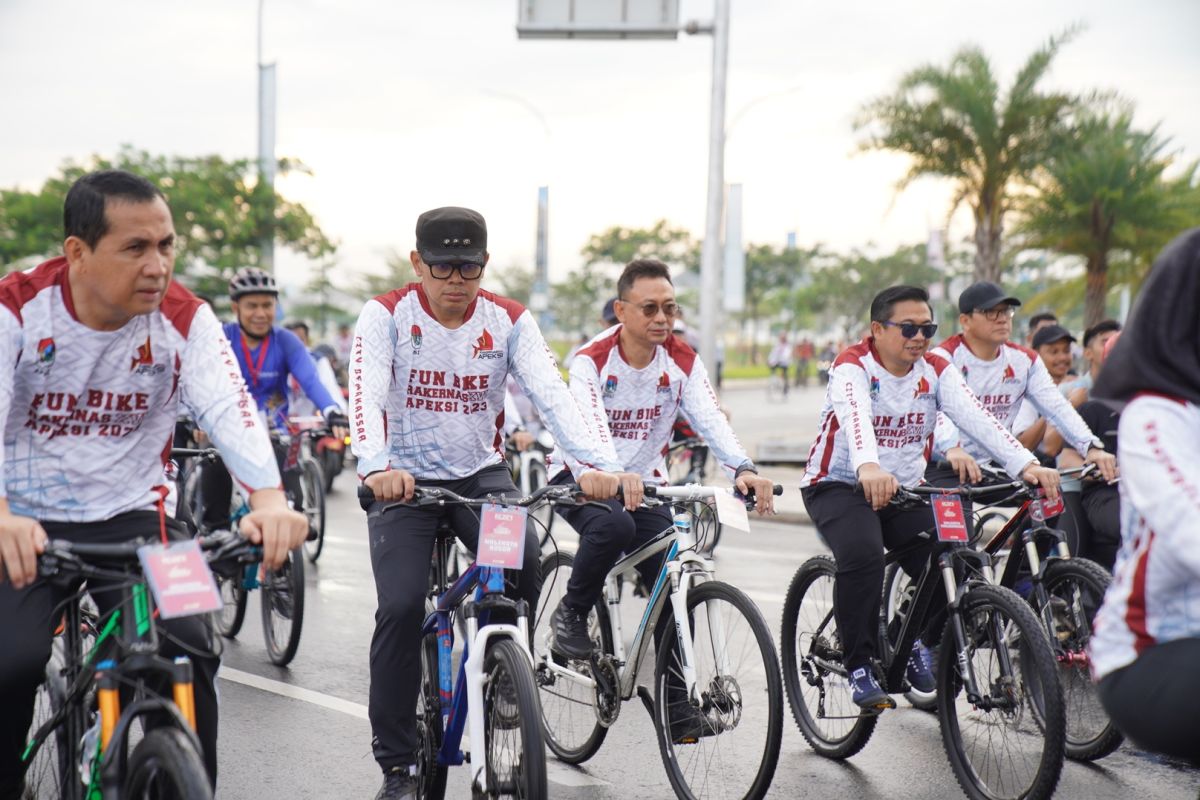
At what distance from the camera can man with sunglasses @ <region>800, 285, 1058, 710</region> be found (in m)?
4.85

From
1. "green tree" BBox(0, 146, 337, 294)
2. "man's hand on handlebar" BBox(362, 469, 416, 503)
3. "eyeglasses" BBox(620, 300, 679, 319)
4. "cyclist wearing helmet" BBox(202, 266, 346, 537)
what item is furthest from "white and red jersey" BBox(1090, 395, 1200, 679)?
"green tree" BBox(0, 146, 337, 294)

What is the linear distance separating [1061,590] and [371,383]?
Answer: 2.82 meters

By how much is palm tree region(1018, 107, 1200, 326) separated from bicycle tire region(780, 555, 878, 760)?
47.2ft

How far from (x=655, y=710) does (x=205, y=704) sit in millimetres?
1789

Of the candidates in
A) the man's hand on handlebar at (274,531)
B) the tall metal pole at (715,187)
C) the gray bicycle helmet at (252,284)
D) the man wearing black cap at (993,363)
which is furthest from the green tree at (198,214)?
the man's hand on handlebar at (274,531)

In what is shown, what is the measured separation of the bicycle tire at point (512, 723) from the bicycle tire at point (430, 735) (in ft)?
1.51

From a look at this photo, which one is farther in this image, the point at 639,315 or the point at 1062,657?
the point at 639,315

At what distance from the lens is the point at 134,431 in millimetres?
3357

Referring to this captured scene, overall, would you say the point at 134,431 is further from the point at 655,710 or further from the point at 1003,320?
the point at 1003,320

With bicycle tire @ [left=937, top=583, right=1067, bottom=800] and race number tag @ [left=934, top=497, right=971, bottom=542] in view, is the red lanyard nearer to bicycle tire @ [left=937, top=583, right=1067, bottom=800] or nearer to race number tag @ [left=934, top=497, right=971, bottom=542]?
race number tag @ [left=934, top=497, right=971, bottom=542]

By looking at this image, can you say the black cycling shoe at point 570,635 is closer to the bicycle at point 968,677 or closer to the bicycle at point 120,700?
the bicycle at point 968,677

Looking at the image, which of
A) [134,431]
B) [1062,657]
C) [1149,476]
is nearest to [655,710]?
[1062,657]

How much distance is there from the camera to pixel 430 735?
159 inches

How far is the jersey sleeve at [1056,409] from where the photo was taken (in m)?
5.81
